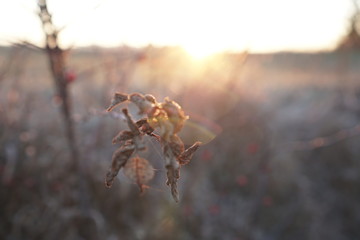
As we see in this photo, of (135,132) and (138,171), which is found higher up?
(135,132)

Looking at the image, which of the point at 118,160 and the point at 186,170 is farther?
the point at 186,170

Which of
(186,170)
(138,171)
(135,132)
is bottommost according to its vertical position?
(186,170)

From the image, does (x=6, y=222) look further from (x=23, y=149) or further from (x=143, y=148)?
(x=143, y=148)

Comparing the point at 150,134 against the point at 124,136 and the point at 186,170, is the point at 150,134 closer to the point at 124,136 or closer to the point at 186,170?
the point at 124,136

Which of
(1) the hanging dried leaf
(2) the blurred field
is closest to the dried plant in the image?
(1) the hanging dried leaf

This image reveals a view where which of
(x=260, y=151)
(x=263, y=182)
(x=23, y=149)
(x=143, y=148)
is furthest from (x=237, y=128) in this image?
(x=143, y=148)

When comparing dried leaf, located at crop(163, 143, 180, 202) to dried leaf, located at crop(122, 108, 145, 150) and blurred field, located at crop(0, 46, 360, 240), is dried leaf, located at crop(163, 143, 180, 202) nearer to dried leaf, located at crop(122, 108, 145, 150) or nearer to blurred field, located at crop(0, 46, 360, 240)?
dried leaf, located at crop(122, 108, 145, 150)

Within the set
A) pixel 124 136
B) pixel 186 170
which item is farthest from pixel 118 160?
pixel 186 170
